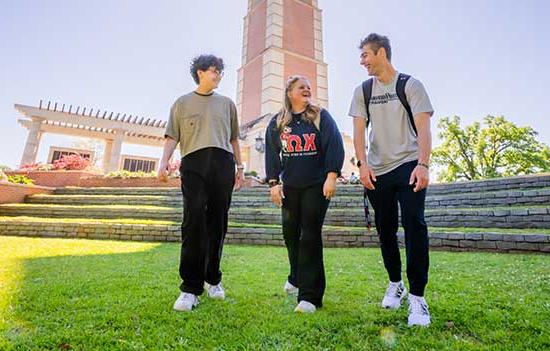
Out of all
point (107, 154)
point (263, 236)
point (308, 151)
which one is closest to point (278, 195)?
point (308, 151)

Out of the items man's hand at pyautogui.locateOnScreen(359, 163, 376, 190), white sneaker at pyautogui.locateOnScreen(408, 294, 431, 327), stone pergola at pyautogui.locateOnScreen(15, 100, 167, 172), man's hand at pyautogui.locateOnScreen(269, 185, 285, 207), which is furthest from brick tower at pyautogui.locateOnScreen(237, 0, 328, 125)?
white sneaker at pyautogui.locateOnScreen(408, 294, 431, 327)

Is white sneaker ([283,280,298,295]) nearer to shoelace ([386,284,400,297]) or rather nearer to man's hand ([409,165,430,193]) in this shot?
shoelace ([386,284,400,297])

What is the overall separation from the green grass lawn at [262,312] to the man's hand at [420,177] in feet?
2.71

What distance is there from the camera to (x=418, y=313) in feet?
6.15

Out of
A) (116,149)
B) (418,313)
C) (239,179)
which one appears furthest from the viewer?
(116,149)

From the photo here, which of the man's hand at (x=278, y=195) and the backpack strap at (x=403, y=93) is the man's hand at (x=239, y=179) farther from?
the backpack strap at (x=403, y=93)

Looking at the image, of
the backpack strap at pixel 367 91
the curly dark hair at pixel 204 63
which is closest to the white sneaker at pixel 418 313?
the backpack strap at pixel 367 91

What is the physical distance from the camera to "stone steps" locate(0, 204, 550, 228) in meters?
5.41

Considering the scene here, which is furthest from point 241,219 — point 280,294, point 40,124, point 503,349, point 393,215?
point 40,124

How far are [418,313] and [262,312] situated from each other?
985 mm

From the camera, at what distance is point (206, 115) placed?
100 inches

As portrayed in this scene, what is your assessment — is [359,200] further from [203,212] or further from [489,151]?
[489,151]

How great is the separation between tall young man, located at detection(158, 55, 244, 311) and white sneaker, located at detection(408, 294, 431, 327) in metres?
1.40

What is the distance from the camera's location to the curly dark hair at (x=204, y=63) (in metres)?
2.59
